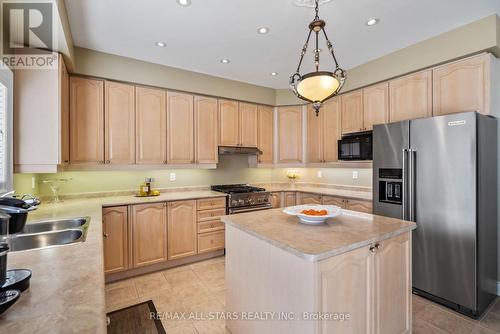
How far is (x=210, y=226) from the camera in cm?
348

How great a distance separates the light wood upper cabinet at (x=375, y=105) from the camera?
3.19m

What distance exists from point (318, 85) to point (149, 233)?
2583 mm

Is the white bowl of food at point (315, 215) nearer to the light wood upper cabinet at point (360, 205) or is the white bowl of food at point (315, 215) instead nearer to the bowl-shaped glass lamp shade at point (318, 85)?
the bowl-shaped glass lamp shade at point (318, 85)

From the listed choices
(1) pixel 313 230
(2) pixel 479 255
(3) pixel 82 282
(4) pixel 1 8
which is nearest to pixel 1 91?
(4) pixel 1 8

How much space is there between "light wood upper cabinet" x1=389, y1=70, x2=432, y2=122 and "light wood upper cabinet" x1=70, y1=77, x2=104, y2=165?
362 centimetres

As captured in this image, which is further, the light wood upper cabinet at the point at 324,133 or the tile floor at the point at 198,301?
the light wood upper cabinet at the point at 324,133

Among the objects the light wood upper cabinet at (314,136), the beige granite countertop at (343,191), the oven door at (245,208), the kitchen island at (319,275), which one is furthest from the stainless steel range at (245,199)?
the kitchen island at (319,275)

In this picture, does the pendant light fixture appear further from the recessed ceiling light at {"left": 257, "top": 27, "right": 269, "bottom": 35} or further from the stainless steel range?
the stainless steel range

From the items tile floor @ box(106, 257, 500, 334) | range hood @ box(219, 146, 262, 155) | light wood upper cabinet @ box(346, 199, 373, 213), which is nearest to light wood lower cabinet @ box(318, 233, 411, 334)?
tile floor @ box(106, 257, 500, 334)

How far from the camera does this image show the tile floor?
2027mm

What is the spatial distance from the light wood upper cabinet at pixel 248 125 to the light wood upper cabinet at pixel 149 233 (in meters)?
1.71

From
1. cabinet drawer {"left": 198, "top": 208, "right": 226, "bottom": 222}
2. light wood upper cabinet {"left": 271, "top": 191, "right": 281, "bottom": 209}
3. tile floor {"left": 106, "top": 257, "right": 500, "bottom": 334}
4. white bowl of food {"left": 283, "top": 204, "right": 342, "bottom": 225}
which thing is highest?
white bowl of food {"left": 283, "top": 204, "right": 342, "bottom": 225}

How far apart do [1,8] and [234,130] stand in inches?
110

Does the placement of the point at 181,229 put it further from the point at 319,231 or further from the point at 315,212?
the point at 319,231
